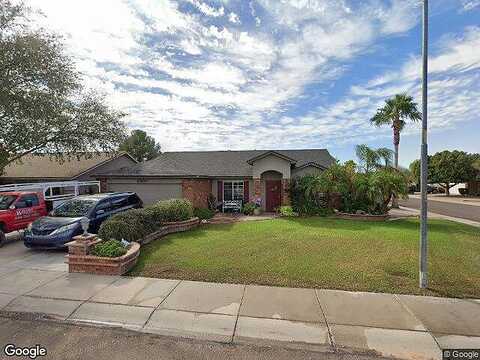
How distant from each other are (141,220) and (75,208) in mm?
2777

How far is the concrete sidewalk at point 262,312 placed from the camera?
402 centimetres

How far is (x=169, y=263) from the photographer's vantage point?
7152 mm

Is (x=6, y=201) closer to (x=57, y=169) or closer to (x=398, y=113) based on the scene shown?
(x=57, y=169)

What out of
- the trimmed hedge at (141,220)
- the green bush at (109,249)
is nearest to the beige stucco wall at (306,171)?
the trimmed hedge at (141,220)

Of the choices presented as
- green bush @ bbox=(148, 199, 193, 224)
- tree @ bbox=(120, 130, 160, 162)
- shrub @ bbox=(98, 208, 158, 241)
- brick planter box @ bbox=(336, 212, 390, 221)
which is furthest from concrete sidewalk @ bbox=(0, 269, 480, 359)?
tree @ bbox=(120, 130, 160, 162)

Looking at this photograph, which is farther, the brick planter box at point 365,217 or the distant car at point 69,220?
the brick planter box at point 365,217

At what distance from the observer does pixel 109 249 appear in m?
6.85

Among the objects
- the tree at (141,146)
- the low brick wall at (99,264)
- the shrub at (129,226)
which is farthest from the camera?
the tree at (141,146)

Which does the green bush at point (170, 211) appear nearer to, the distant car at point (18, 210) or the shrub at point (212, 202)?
the distant car at point (18, 210)

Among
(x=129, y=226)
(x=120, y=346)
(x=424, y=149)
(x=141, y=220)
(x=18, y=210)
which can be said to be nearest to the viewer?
(x=120, y=346)

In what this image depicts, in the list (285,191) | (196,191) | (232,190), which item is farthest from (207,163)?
(285,191)

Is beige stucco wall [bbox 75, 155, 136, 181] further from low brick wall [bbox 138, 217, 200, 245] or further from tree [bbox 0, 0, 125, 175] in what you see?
low brick wall [bbox 138, 217, 200, 245]

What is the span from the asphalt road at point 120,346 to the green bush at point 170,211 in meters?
6.01

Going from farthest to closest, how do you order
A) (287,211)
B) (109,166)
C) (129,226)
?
(109,166) → (287,211) → (129,226)
